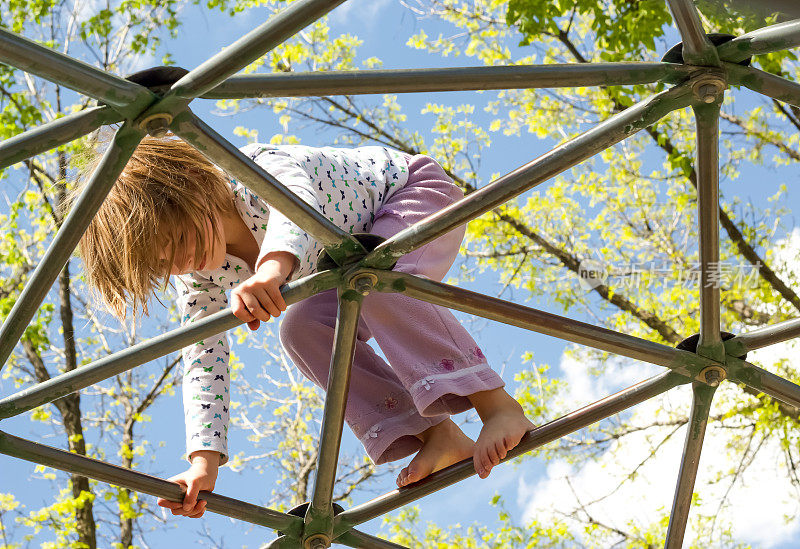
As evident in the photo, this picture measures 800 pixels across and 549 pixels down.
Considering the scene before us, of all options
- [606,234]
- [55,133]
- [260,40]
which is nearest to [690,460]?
[260,40]

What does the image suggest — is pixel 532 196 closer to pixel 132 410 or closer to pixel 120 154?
pixel 132 410

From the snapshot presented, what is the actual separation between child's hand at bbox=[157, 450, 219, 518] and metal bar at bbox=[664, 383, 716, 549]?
0.91 meters

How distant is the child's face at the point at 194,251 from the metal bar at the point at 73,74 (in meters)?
0.77

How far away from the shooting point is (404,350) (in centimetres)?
193

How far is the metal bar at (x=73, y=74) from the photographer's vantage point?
1.07 metres

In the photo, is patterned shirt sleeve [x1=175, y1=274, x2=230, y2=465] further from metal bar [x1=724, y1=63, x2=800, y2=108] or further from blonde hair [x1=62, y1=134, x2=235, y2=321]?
metal bar [x1=724, y1=63, x2=800, y2=108]

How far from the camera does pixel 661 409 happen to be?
5711 mm

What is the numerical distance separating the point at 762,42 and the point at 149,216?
3.88ft

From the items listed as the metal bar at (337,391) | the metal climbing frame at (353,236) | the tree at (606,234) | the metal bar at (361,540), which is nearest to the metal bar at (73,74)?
the metal climbing frame at (353,236)

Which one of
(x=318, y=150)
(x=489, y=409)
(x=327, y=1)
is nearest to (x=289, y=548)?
(x=489, y=409)

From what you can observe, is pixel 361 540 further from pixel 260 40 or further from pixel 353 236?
pixel 260 40

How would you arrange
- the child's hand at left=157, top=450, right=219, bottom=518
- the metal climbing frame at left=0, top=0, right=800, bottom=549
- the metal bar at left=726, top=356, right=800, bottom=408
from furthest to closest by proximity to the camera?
the child's hand at left=157, top=450, right=219, bottom=518 → the metal bar at left=726, top=356, right=800, bottom=408 → the metal climbing frame at left=0, top=0, right=800, bottom=549

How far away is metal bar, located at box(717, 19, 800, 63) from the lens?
4.04ft

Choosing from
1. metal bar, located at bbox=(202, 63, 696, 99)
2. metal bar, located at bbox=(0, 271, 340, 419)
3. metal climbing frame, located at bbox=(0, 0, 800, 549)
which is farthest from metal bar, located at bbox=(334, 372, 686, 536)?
metal bar, located at bbox=(202, 63, 696, 99)
